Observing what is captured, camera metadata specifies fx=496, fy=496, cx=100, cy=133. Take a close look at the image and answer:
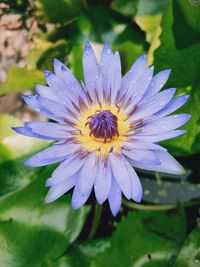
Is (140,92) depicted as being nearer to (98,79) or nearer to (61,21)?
(98,79)

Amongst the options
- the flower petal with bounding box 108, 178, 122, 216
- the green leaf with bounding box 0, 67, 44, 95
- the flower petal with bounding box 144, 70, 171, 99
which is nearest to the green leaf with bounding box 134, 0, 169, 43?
the green leaf with bounding box 0, 67, 44, 95

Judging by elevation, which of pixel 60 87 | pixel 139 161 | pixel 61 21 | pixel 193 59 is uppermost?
pixel 61 21

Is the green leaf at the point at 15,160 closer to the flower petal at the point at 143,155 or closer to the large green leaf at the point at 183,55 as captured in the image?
the large green leaf at the point at 183,55

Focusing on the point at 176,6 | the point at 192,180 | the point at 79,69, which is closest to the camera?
the point at 176,6

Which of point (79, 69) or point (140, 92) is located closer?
point (140, 92)

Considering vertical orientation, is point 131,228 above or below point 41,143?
below

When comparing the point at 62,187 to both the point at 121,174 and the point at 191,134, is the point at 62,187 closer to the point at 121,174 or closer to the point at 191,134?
the point at 121,174

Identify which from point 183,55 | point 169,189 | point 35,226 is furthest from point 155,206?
point 183,55

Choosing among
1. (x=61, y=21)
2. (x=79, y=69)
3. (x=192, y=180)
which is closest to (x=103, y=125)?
(x=79, y=69)

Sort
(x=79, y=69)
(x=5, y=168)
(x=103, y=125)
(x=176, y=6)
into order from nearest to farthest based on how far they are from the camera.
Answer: (x=103, y=125) < (x=176, y=6) < (x=5, y=168) < (x=79, y=69)
